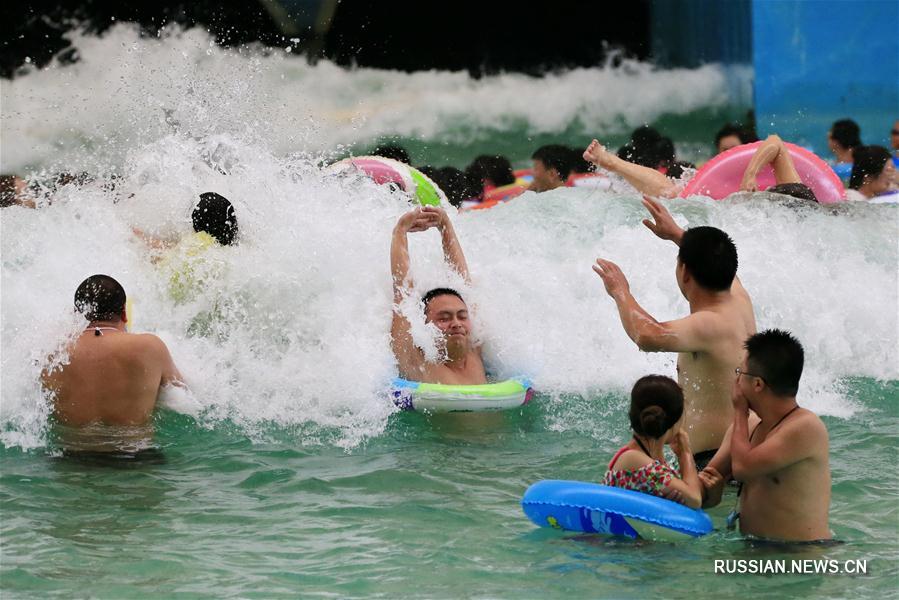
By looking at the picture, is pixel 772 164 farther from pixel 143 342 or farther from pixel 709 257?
pixel 143 342

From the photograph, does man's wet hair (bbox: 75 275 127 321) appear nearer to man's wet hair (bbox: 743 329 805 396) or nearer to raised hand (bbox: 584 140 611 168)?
man's wet hair (bbox: 743 329 805 396)

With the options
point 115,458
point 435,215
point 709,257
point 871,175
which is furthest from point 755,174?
point 115,458

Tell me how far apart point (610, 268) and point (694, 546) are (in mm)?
1074

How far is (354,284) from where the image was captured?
22.1ft

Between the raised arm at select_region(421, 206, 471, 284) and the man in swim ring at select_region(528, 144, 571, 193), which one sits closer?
the raised arm at select_region(421, 206, 471, 284)

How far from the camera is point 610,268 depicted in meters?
4.50

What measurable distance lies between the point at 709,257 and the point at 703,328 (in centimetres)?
27

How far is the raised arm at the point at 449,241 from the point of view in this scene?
6184 mm

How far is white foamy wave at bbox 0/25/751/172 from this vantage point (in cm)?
1695

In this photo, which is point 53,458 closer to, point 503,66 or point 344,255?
point 344,255

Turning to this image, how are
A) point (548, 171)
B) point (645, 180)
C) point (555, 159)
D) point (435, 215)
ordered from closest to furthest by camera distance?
point (435, 215)
point (645, 180)
point (548, 171)
point (555, 159)

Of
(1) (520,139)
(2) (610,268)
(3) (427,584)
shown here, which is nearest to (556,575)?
(3) (427,584)

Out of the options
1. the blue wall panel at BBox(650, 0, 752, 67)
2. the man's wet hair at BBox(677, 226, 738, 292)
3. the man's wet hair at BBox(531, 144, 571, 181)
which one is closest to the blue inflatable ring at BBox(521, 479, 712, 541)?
the man's wet hair at BBox(677, 226, 738, 292)

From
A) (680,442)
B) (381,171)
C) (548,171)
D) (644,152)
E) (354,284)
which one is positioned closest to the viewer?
(680,442)
